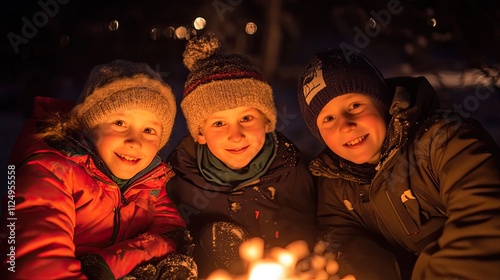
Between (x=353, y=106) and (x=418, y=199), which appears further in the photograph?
(x=353, y=106)

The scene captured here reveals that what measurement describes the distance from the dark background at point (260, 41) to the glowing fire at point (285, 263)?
4.19ft

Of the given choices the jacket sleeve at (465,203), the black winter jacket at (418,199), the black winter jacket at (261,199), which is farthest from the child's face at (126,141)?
the jacket sleeve at (465,203)

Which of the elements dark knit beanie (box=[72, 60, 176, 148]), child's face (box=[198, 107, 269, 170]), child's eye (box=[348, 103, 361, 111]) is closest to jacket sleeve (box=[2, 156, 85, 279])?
dark knit beanie (box=[72, 60, 176, 148])

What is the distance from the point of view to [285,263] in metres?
2.57

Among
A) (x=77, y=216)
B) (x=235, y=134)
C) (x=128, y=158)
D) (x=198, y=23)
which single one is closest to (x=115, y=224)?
(x=77, y=216)

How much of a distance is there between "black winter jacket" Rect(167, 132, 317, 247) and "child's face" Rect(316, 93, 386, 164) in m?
0.43

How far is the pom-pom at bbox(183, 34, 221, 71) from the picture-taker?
297cm

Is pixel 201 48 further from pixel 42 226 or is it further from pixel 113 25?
pixel 42 226

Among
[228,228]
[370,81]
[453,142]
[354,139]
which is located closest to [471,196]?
[453,142]

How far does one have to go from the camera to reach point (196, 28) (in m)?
4.04

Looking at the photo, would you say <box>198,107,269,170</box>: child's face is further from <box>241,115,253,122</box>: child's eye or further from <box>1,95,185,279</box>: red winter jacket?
<box>1,95,185,279</box>: red winter jacket

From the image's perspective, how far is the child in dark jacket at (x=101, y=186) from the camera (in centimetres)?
210

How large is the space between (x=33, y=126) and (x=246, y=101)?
122 cm

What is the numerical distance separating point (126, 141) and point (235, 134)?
0.66 m
